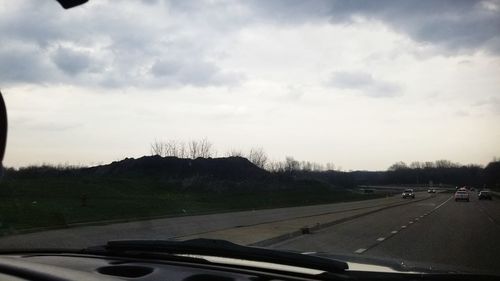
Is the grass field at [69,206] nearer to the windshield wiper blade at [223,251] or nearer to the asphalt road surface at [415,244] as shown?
the windshield wiper blade at [223,251]

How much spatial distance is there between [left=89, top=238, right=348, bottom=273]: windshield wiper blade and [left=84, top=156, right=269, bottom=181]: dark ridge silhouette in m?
Answer: 81.5

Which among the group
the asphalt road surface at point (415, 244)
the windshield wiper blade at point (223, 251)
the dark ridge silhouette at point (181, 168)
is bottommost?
the asphalt road surface at point (415, 244)

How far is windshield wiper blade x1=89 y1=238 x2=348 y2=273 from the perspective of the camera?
156 inches

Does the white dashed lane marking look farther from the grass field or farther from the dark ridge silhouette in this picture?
the dark ridge silhouette

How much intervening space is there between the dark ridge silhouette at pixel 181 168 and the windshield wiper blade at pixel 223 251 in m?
81.5

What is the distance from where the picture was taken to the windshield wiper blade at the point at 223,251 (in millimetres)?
3961

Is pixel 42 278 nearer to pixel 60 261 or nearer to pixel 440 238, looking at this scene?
pixel 60 261

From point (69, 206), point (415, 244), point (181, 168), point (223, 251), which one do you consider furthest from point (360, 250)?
point (181, 168)

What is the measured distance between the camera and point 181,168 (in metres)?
91.9

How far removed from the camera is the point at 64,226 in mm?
22953

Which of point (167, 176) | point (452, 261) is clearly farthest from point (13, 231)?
point (167, 176)

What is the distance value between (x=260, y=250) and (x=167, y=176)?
272ft

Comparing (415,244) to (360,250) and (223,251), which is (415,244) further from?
(223,251)

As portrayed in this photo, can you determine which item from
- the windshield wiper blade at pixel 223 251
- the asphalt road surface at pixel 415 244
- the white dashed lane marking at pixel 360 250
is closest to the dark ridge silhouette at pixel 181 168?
the asphalt road surface at pixel 415 244
